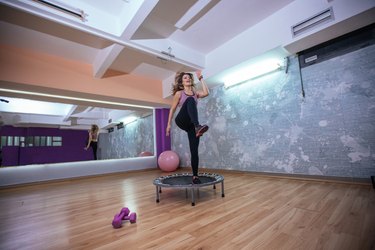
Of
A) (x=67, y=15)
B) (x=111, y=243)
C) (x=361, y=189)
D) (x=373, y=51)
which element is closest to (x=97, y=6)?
(x=67, y=15)

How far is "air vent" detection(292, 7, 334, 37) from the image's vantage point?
2.23 metres

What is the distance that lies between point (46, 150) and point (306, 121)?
6.01m

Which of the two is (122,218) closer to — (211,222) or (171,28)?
(211,222)

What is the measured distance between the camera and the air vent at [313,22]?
7.30 feet

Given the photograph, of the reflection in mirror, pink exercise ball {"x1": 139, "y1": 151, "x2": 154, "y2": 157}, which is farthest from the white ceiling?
pink exercise ball {"x1": 139, "y1": 151, "x2": 154, "y2": 157}

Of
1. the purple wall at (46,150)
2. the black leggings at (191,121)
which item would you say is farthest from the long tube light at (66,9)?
the purple wall at (46,150)

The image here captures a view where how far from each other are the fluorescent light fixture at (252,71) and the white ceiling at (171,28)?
0.22 metres

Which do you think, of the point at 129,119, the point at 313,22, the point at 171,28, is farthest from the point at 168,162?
the point at 313,22

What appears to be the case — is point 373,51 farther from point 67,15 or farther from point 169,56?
point 67,15

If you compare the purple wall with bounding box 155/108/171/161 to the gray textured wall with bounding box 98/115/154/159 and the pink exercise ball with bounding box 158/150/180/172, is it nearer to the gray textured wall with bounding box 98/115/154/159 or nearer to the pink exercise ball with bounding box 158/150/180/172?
the gray textured wall with bounding box 98/115/154/159

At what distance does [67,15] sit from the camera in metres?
2.36

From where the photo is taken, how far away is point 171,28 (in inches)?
118

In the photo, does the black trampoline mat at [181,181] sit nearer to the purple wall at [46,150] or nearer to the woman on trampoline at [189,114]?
the woman on trampoline at [189,114]

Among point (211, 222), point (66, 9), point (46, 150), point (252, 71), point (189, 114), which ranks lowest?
point (211, 222)
